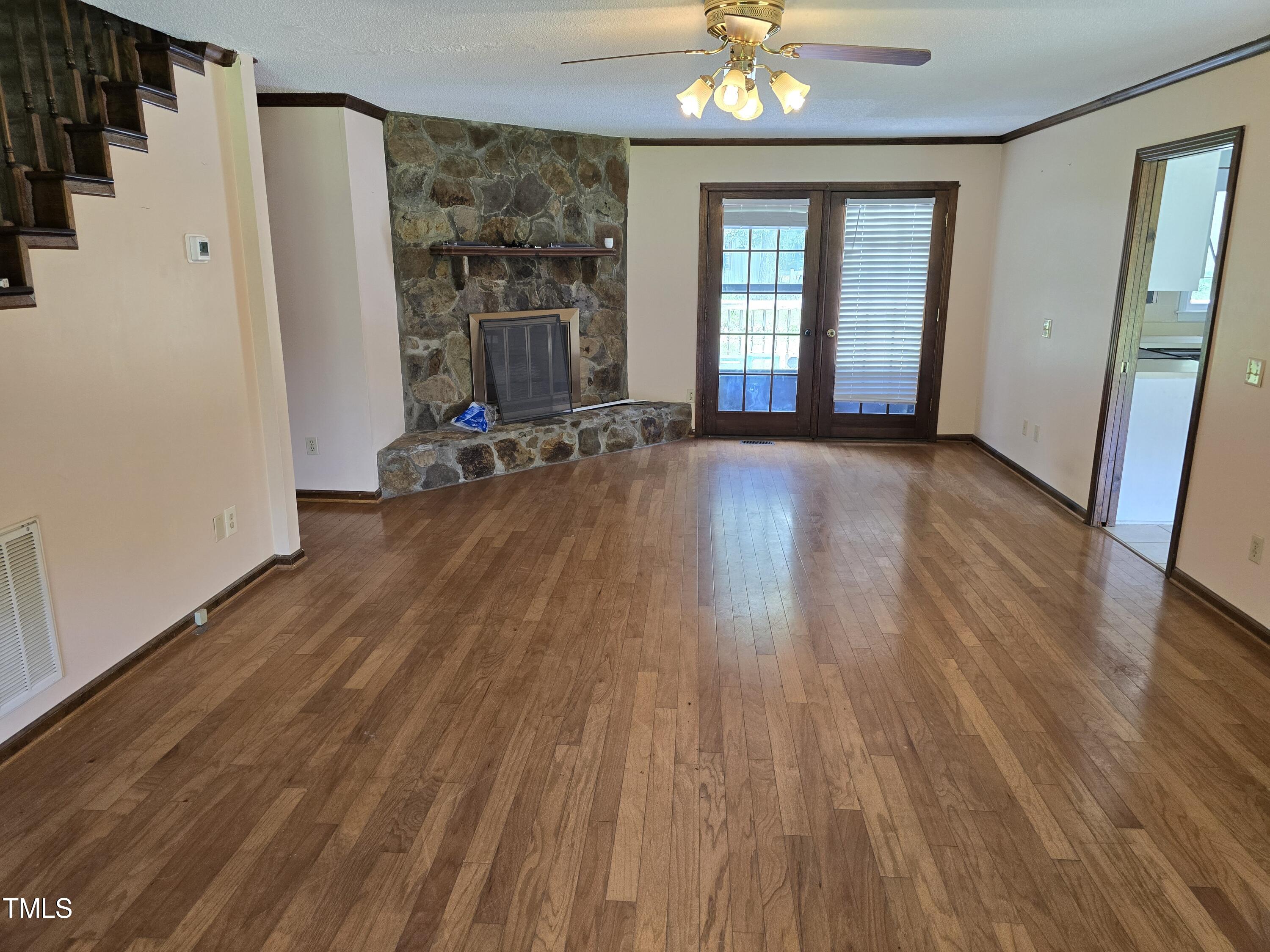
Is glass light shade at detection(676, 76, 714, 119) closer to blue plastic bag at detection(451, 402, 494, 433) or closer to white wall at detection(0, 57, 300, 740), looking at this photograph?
white wall at detection(0, 57, 300, 740)

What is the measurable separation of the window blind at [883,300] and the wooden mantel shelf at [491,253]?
2080mm

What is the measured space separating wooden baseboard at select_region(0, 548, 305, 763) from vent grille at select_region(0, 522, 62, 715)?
0.11 meters

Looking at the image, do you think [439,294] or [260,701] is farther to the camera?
[439,294]

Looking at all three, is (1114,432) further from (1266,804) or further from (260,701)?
(260,701)

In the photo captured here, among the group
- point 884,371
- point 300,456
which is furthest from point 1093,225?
point 300,456

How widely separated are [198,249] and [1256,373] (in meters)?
4.41

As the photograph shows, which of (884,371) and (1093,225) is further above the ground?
(1093,225)

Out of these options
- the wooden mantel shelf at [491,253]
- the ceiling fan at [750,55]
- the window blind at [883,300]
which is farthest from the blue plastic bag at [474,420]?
the ceiling fan at [750,55]

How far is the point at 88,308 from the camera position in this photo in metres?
2.82

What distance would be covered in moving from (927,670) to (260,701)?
2.42m

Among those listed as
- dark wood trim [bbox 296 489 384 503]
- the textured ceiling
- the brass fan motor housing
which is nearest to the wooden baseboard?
dark wood trim [bbox 296 489 384 503]

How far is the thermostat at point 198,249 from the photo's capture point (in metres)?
3.39

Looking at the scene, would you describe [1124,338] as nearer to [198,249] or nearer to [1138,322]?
[1138,322]

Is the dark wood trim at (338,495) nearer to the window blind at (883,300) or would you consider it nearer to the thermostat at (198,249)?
the thermostat at (198,249)
